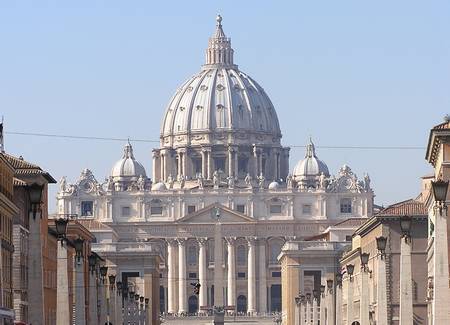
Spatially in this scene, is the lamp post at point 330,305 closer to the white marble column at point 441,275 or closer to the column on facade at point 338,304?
the column on facade at point 338,304

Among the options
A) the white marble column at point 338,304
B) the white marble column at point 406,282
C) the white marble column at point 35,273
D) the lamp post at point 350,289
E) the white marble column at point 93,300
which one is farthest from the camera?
the white marble column at point 338,304

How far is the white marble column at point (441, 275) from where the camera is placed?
1729 inches

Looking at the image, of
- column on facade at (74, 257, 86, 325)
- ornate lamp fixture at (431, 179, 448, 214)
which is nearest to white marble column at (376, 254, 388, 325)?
column on facade at (74, 257, 86, 325)

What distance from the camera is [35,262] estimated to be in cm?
4756

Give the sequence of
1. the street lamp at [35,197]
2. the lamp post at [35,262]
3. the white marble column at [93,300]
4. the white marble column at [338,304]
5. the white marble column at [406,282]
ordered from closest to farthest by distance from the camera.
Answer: the street lamp at [35,197], the lamp post at [35,262], the white marble column at [406,282], the white marble column at [93,300], the white marble column at [338,304]

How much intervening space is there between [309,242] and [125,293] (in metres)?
79.0

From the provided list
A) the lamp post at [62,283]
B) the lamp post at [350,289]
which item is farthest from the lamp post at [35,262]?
the lamp post at [350,289]

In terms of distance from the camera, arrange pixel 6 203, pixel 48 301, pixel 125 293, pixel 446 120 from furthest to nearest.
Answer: pixel 125 293, pixel 48 301, pixel 446 120, pixel 6 203

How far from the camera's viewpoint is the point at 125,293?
113 metres

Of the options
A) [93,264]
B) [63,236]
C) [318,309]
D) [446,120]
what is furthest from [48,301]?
[318,309]

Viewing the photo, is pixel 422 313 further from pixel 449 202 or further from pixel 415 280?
pixel 449 202

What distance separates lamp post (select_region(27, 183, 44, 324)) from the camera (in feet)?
154

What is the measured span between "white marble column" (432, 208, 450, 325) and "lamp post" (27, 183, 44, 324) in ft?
26.7

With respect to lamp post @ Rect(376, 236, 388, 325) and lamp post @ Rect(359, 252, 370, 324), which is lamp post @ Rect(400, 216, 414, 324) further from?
lamp post @ Rect(359, 252, 370, 324)
